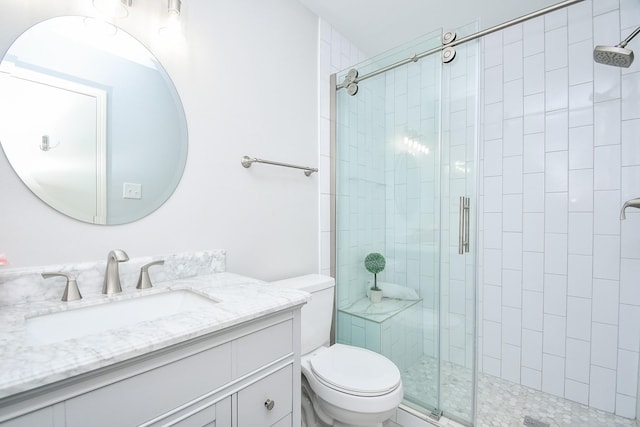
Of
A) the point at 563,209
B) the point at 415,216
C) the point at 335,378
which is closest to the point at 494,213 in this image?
the point at 563,209

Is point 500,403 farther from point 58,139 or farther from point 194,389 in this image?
point 58,139

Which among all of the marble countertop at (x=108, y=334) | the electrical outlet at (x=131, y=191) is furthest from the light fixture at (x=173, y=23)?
the marble countertop at (x=108, y=334)

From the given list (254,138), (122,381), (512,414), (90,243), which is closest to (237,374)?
(122,381)

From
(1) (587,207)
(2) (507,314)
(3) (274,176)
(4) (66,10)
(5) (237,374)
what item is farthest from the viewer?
(2) (507,314)

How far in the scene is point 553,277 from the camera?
1.94 metres

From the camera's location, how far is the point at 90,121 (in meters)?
1.04

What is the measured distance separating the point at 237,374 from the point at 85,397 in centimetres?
35

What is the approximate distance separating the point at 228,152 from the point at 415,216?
1.08 meters

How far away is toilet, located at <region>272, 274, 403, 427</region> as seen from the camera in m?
1.23

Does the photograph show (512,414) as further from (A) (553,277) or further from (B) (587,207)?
(B) (587,207)

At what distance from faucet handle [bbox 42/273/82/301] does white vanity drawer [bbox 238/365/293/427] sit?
60cm

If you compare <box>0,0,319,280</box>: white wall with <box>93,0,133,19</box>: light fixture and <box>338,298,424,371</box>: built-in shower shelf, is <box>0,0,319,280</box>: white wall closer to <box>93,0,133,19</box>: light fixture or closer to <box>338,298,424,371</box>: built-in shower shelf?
<box>93,0,133,19</box>: light fixture

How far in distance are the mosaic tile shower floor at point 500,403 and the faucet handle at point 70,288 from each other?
1617mm

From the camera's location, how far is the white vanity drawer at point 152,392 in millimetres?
582
